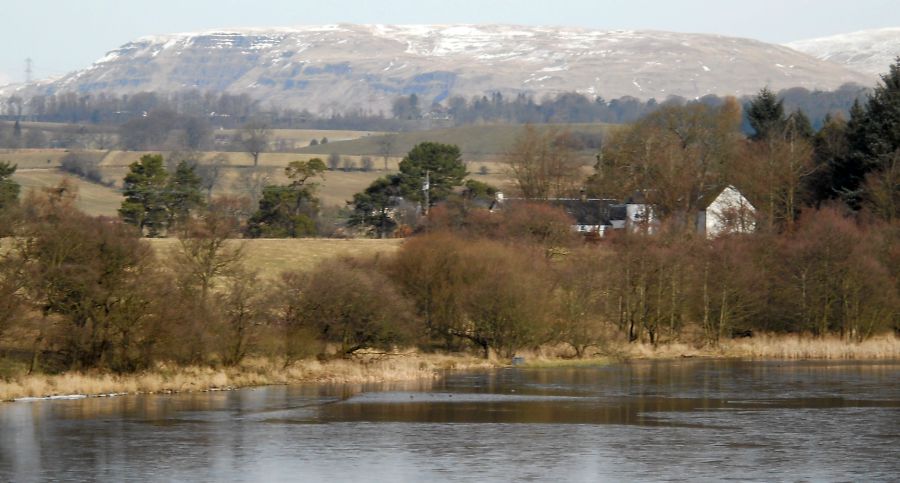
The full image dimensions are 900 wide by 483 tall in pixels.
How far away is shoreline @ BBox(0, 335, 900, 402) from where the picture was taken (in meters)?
42.4

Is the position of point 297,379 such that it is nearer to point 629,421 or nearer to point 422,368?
point 422,368

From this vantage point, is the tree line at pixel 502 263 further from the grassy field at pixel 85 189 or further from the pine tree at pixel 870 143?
the grassy field at pixel 85 189

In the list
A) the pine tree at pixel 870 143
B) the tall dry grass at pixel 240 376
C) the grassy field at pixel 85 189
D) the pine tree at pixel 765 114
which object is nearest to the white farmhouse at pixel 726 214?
the pine tree at pixel 870 143

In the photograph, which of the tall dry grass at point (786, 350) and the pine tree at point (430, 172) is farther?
the pine tree at point (430, 172)

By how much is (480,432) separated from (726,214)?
49.9 m

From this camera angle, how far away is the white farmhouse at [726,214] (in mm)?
80062

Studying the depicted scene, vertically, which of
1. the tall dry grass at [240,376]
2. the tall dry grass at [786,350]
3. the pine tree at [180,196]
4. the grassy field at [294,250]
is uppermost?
the pine tree at [180,196]

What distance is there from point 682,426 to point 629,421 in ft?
5.67

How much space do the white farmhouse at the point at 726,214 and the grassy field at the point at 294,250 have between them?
1959 centimetres

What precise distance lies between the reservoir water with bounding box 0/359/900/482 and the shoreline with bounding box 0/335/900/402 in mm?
1483

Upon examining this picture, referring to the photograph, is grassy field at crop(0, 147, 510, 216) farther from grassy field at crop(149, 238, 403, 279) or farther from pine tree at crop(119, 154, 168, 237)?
grassy field at crop(149, 238, 403, 279)

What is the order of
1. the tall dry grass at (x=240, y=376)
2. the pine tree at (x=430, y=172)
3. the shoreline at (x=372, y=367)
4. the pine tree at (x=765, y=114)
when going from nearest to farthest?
the tall dry grass at (x=240, y=376) → the shoreline at (x=372, y=367) → the pine tree at (x=430, y=172) → the pine tree at (x=765, y=114)

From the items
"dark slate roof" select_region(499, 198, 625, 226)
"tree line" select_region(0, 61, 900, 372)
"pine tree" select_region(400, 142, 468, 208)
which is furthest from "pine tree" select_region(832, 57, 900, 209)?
"pine tree" select_region(400, 142, 468, 208)

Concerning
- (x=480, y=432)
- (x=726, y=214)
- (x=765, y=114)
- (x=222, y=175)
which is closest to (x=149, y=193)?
(x=726, y=214)
